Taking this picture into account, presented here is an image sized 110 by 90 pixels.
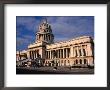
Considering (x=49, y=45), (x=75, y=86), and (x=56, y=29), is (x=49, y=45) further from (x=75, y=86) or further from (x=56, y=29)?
(x=75, y=86)

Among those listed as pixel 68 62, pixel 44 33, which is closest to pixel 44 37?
pixel 44 33

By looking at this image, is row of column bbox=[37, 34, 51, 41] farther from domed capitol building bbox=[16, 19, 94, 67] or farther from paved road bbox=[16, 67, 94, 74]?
paved road bbox=[16, 67, 94, 74]

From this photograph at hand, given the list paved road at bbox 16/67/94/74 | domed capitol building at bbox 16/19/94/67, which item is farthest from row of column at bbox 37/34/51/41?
paved road at bbox 16/67/94/74

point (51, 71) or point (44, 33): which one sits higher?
point (44, 33)

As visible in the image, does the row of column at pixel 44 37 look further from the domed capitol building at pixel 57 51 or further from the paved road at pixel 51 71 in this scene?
the paved road at pixel 51 71

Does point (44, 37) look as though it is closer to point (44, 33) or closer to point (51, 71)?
point (44, 33)

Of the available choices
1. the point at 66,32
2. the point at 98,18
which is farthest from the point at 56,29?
the point at 98,18

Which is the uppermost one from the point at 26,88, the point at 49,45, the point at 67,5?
the point at 67,5

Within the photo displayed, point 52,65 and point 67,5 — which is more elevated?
point 67,5

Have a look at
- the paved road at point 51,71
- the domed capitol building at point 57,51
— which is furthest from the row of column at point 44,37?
the paved road at point 51,71
